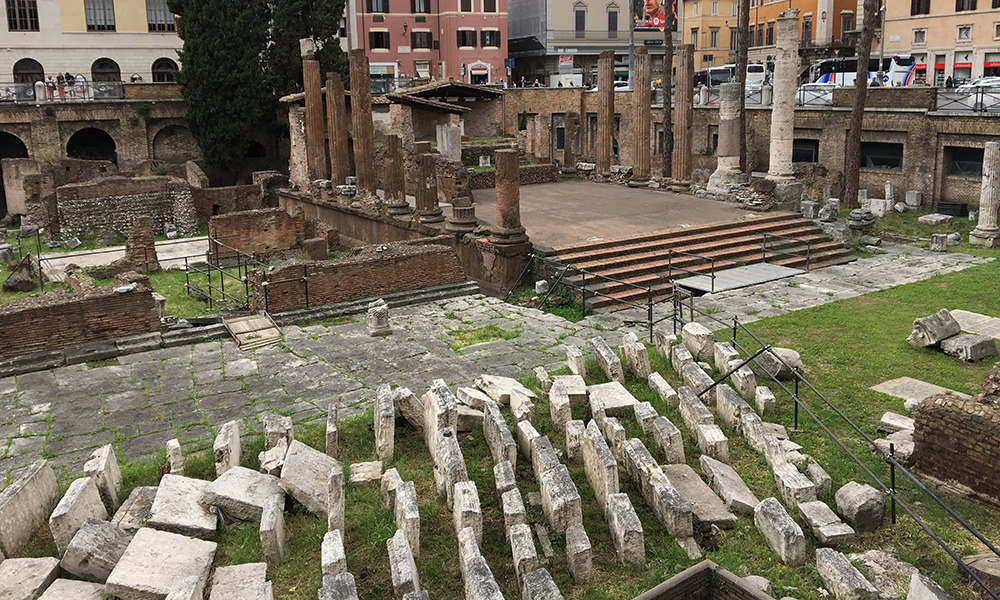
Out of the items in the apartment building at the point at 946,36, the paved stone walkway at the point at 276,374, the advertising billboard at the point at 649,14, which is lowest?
the paved stone walkway at the point at 276,374

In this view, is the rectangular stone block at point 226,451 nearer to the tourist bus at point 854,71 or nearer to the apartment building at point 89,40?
the tourist bus at point 854,71

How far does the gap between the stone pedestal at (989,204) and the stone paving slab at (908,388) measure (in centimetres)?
1011

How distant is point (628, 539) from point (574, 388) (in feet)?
10.5

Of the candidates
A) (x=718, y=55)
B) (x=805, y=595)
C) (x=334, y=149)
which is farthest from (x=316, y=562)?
(x=718, y=55)

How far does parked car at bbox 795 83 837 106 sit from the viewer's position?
29.3 metres

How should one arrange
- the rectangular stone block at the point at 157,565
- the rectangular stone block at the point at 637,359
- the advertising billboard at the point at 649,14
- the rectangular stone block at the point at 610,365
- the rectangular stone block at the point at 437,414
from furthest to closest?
1. the advertising billboard at the point at 649,14
2. the rectangular stone block at the point at 637,359
3. the rectangular stone block at the point at 610,365
4. the rectangular stone block at the point at 437,414
5. the rectangular stone block at the point at 157,565

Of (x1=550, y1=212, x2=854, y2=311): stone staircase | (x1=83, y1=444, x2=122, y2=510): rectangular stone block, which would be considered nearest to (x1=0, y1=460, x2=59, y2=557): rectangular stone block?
(x1=83, y1=444, x2=122, y2=510): rectangular stone block

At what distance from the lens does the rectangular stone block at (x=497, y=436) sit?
787 centimetres

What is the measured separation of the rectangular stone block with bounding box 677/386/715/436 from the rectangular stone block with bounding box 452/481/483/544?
275 cm

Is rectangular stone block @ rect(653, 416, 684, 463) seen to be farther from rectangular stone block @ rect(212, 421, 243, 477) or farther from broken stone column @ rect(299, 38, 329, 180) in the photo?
broken stone column @ rect(299, 38, 329, 180)

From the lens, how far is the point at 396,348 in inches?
500

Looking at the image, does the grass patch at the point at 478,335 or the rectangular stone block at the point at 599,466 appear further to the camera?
the grass patch at the point at 478,335

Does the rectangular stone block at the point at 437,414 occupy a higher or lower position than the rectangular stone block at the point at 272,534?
higher

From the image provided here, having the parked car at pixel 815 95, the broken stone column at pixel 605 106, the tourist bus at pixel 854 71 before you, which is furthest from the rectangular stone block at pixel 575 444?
the tourist bus at pixel 854 71
